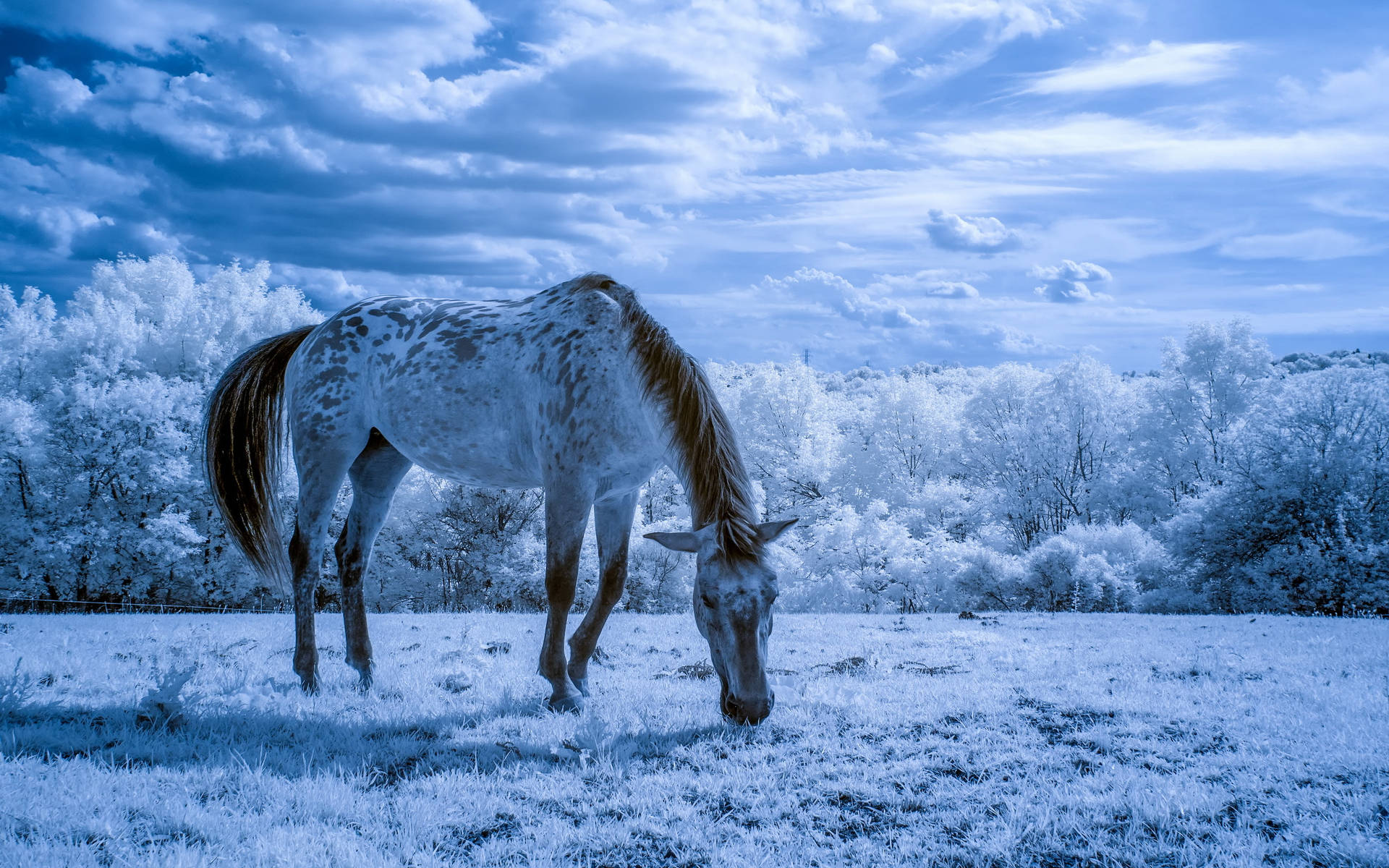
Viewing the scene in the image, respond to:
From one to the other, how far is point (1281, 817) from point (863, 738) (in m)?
1.94

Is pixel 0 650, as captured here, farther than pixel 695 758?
Yes

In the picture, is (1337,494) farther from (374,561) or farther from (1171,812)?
(374,561)

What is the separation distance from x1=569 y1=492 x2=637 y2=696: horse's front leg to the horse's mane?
0.83m

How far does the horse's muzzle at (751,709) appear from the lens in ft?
14.8

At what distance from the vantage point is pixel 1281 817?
3434 millimetres

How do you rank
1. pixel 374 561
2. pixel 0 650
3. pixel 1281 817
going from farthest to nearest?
pixel 374 561, pixel 0 650, pixel 1281 817

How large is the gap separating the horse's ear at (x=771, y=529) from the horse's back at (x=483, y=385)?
1.07m

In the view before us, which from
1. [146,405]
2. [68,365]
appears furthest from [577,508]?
[68,365]

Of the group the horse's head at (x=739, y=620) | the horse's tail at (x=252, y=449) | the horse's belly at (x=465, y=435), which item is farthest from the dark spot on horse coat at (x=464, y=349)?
the horse's head at (x=739, y=620)

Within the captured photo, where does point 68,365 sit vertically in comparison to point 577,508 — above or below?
above

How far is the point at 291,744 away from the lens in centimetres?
443

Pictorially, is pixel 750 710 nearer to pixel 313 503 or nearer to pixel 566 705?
pixel 566 705

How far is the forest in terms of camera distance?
18.0 meters

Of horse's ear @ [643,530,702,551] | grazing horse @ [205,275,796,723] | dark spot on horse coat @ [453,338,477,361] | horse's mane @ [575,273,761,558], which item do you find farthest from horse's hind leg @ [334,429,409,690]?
horse's ear @ [643,530,702,551]
